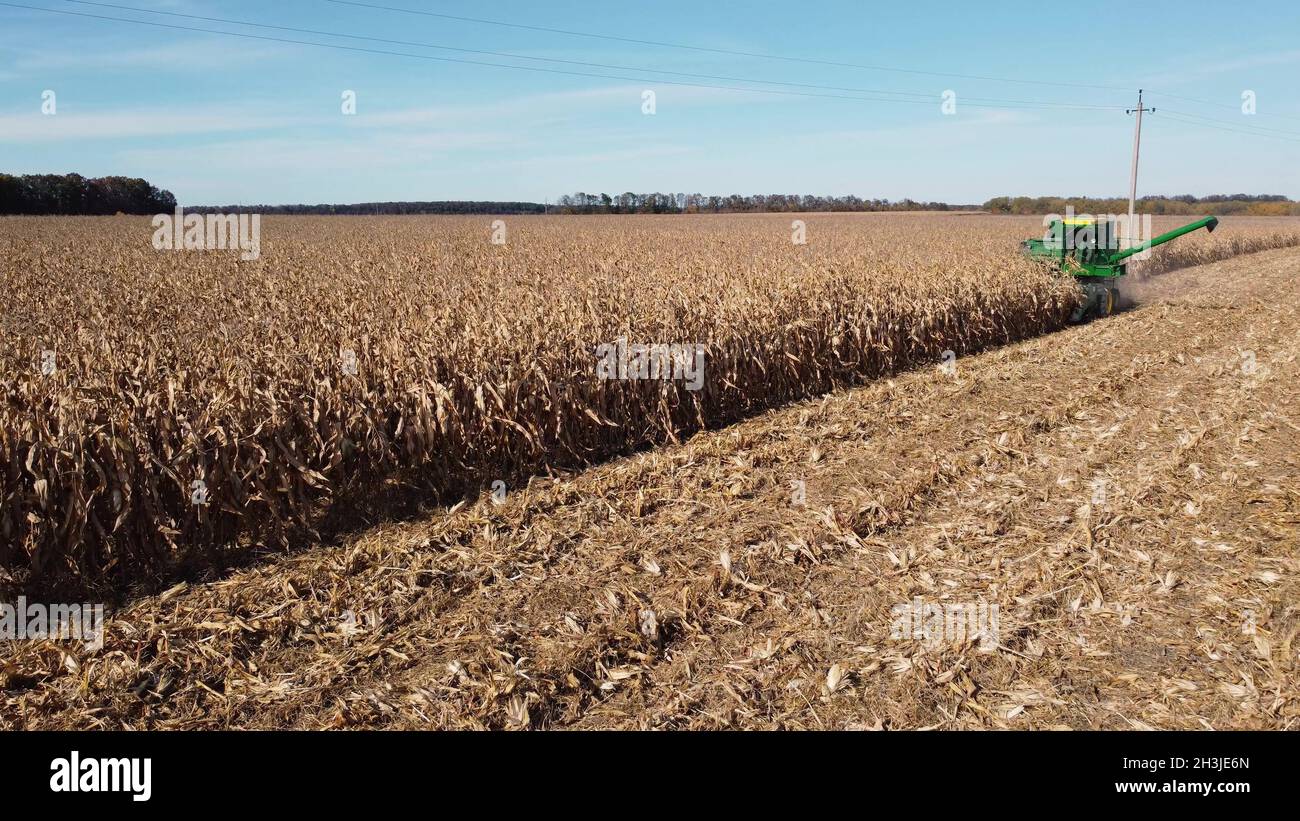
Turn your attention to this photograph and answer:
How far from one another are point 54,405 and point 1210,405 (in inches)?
437

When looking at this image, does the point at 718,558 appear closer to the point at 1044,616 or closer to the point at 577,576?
the point at 577,576

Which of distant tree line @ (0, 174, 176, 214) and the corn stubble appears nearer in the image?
the corn stubble

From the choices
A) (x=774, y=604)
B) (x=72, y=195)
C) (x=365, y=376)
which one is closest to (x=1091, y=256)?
(x=774, y=604)

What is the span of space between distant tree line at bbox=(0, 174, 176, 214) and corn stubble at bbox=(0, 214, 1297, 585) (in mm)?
56715

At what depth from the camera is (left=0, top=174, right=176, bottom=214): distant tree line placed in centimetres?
5741

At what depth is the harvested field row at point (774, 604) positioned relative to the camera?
389 cm

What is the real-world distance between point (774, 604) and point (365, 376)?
12.9 ft

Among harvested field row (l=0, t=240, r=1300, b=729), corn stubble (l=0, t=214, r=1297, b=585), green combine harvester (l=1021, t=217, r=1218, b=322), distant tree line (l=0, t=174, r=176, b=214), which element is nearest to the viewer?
harvested field row (l=0, t=240, r=1300, b=729)

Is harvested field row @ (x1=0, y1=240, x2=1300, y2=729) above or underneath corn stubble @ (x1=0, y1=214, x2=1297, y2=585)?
underneath

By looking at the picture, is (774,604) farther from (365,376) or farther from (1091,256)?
(1091,256)

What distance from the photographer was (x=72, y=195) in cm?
6056

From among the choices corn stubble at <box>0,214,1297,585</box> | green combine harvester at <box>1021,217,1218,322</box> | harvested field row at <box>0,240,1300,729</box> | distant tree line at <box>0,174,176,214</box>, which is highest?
distant tree line at <box>0,174,176,214</box>

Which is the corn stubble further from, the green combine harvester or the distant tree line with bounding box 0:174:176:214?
the distant tree line with bounding box 0:174:176:214

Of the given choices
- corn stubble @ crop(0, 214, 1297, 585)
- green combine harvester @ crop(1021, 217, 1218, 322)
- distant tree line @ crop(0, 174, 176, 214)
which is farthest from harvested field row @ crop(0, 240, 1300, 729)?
distant tree line @ crop(0, 174, 176, 214)
